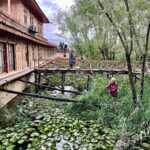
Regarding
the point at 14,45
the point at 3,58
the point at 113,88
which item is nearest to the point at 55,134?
the point at 113,88

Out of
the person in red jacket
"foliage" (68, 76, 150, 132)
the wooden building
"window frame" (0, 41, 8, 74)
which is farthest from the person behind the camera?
"window frame" (0, 41, 8, 74)

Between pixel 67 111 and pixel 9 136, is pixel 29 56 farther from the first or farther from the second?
pixel 9 136

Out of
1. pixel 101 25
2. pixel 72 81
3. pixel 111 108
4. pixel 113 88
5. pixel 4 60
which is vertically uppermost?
pixel 101 25

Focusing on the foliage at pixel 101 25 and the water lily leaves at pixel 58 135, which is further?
the foliage at pixel 101 25

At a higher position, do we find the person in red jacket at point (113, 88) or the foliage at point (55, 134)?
the person in red jacket at point (113, 88)

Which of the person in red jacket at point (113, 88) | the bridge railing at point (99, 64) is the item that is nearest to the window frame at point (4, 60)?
the person in red jacket at point (113, 88)

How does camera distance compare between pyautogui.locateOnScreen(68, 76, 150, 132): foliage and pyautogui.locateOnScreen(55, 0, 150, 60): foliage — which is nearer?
pyautogui.locateOnScreen(68, 76, 150, 132): foliage

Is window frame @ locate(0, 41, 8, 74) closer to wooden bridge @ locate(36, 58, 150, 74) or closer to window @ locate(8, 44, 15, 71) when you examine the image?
window @ locate(8, 44, 15, 71)

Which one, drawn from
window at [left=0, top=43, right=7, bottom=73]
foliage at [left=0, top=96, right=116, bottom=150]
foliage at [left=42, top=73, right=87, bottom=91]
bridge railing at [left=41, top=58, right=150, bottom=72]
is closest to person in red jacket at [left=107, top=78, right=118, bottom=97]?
foliage at [left=0, top=96, right=116, bottom=150]

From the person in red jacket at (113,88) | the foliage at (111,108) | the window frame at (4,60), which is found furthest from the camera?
the window frame at (4,60)

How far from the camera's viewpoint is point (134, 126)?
750cm

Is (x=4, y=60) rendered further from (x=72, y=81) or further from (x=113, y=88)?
(x=72, y=81)

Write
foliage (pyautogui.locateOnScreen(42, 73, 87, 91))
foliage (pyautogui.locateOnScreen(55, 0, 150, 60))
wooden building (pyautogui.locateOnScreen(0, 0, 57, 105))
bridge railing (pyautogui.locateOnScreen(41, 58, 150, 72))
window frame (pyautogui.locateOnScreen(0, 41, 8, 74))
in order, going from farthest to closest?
1. foliage (pyautogui.locateOnScreen(42, 73, 87, 91))
2. bridge railing (pyautogui.locateOnScreen(41, 58, 150, 72))
3. window frame (pyautogui.locateOnScreen(0, 41, 8, 74))
4. wooden building (pyautogui.locateOnScreen(0, 0, 57, 105))
5. foliage (pyautogui.locateOnScreen(55, 0, 150, 60))

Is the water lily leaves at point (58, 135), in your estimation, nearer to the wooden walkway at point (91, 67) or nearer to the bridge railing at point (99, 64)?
the wooden walkway at point (91, 67)
